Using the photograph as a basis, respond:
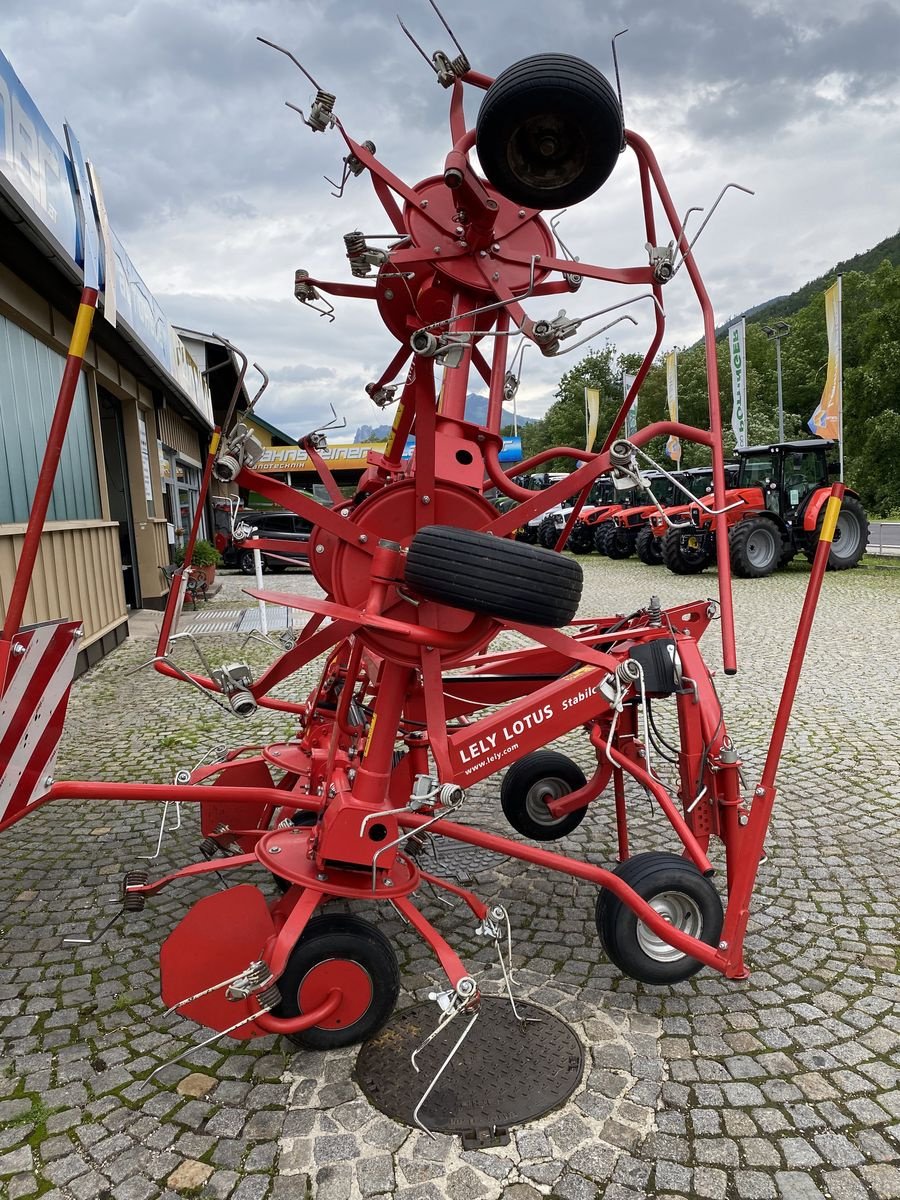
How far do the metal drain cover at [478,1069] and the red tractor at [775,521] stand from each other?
13.1 meters

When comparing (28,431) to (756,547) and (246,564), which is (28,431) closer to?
(756,547)

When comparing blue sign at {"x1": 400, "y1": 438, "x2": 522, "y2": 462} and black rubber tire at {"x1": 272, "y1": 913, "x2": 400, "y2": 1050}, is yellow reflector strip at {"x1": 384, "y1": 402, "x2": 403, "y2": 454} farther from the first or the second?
black rubber tire at {"x1": 272, "y1": 913, "x2": 400, "y2": 1050}

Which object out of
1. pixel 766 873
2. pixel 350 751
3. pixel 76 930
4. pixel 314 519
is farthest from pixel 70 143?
pixel 766 873

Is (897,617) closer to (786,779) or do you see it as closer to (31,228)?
(786,779)

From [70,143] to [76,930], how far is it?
3.00m

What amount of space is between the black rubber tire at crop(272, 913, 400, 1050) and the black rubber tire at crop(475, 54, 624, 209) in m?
2.52

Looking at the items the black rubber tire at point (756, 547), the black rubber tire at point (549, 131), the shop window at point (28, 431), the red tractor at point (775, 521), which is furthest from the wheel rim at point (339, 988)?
the black rubber tire at point (756, 547)

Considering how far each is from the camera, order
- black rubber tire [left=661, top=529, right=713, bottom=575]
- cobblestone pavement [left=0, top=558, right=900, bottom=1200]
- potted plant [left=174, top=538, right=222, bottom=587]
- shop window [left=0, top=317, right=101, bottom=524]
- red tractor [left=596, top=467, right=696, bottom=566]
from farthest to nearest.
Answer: red tractor [left=596, top=467, right=696, bottom=566]
black rubber tire [left=661, top=529, right=713, bottom=575]
potted plant [left=174, top=538, right=222, bottom=587]
shop window [left=0, top=317, right=101, bottom=524]
cobblestone pavement [left=0, top=558, right=900, bottom=1200]

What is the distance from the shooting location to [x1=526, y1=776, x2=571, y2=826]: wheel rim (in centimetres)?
414

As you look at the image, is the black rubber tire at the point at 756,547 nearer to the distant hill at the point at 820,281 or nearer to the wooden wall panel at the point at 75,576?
the wooden wall panel at the point at 75,576

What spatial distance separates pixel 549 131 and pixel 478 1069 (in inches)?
120

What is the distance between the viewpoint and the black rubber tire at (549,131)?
2369 mm

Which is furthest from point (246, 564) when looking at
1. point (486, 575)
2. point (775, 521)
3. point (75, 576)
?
point (486, 575)

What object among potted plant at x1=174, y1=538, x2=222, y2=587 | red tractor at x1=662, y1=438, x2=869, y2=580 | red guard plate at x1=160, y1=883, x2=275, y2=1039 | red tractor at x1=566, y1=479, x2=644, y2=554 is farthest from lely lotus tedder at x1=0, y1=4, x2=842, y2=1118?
red tractor at x1=566, y1=479, x2=644, y2=554
